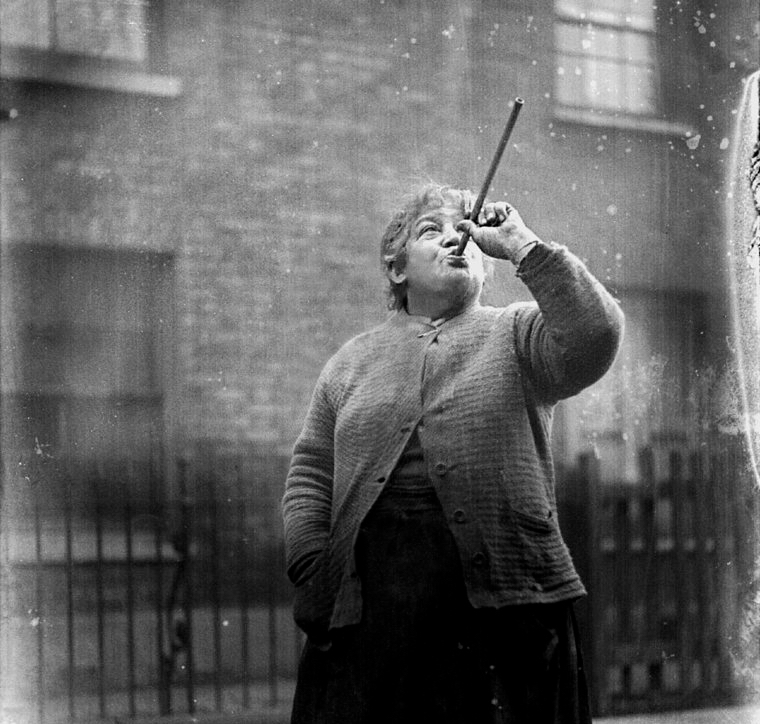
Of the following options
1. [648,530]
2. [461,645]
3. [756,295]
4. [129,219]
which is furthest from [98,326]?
[756,295]

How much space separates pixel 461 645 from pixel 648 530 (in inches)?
37.8

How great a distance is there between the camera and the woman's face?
273 centimetres

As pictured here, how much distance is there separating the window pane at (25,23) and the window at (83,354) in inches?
17.3

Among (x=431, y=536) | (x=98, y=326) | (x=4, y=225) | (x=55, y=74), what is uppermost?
(x=55, y=74)

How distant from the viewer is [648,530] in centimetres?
339

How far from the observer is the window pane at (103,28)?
295 cm

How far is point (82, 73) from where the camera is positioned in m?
2.96

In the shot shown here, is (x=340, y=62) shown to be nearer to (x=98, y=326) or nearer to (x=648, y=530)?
(x=98, y=326)

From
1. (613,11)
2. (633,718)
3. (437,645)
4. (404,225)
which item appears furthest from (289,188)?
(633,718)

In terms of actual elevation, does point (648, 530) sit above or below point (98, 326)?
below

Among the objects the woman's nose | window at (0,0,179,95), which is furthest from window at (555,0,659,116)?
window at (0,0,179,95)

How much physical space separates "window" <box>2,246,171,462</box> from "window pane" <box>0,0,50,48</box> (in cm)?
44

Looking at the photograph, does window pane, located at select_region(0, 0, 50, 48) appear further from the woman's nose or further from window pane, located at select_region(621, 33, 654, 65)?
window pane, located at select_region(621, 33, 654, 65)

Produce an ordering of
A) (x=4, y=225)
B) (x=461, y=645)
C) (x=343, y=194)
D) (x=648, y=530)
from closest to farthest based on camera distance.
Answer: (x=461, y=645) → (x=4, y=225) → (x=343, y=194) → (x=648, y=530)
